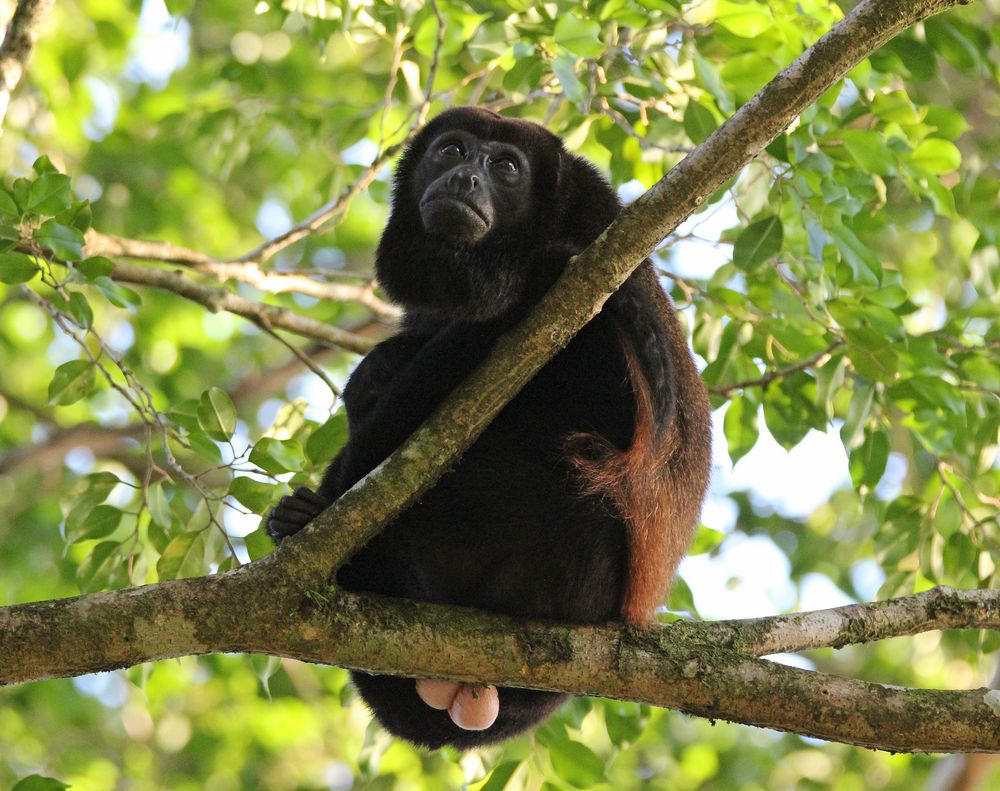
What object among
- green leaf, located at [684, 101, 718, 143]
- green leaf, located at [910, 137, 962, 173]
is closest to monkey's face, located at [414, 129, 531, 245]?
green leaf, located at [684, 101, 718, 143]

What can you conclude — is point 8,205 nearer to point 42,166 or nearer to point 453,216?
point 42,166

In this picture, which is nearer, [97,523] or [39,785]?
[39,785]

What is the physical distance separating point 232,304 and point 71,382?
928 mm

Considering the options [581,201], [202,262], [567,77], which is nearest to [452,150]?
[581,201]

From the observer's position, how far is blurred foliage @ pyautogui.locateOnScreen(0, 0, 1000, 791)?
3395mm

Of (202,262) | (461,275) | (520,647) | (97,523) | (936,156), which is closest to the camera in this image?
(520,647)

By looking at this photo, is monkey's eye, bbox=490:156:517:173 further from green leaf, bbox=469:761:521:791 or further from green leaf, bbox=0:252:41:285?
green leaf, bbox=469:761:521:791

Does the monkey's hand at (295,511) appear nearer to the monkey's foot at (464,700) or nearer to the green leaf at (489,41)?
the monkey's foot at (464,700)

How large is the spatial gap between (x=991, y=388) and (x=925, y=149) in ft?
2.75

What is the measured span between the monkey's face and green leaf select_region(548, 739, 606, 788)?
1.63 metres

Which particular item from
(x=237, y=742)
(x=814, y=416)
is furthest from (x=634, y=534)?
(x=237, y=742)

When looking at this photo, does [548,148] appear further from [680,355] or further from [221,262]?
[221,262]

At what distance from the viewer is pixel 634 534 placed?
291 cm

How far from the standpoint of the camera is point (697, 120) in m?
3.69
